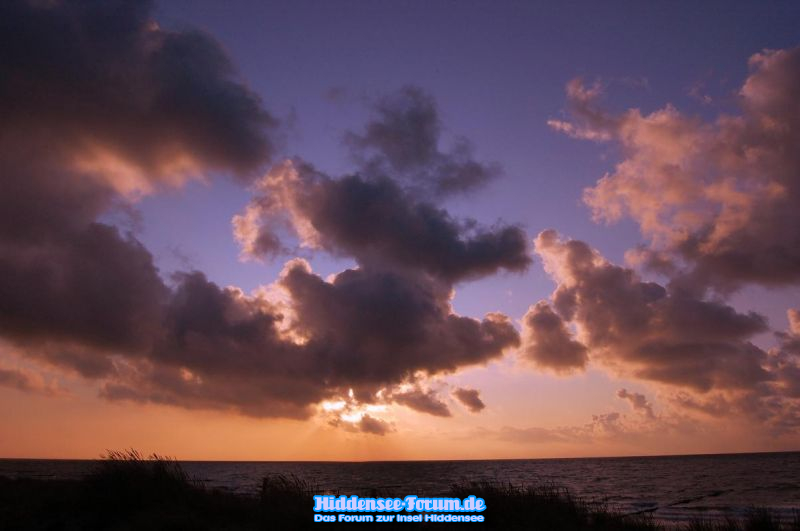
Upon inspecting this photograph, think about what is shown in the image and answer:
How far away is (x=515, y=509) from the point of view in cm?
1628

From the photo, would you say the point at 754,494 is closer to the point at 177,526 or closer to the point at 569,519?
the point at 569,519

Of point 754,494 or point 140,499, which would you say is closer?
point 140,499

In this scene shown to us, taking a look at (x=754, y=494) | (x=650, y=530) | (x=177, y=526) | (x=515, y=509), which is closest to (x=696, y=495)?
(x=754, y=494)

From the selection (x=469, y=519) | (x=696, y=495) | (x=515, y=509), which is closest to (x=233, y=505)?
(x=469, y=519)

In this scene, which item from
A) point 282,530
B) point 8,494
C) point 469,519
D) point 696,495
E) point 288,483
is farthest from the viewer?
point 696,495

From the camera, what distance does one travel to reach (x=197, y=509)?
54.4ft

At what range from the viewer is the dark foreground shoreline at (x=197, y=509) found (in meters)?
14.7

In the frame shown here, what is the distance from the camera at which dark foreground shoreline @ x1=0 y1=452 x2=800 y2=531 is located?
48.3 ft

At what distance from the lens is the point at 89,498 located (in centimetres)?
1731

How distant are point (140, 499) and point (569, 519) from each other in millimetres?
13853

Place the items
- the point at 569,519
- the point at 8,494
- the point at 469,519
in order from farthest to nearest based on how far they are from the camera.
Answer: the point at 8,494 < the point at 569,519 < the point at 469,519

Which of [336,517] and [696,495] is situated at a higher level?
[336,517]

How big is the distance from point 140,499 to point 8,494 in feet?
34.3

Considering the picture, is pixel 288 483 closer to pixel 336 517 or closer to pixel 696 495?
pixel 336 517
